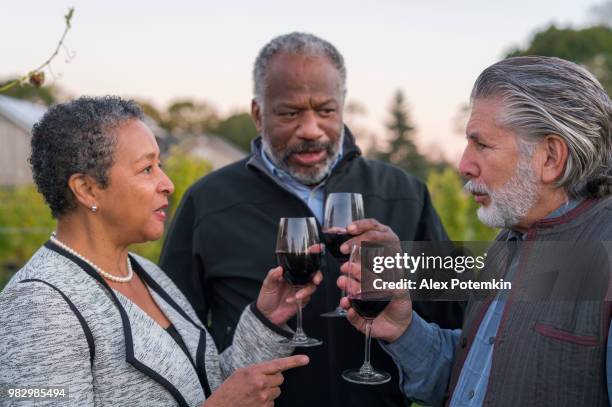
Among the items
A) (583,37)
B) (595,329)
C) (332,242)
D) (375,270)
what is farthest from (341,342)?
(583,37)

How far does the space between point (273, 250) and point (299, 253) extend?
75 cm

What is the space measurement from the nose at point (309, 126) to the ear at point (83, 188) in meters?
1.30

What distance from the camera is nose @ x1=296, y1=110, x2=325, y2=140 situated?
131 inches

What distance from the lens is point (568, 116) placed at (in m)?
2.16

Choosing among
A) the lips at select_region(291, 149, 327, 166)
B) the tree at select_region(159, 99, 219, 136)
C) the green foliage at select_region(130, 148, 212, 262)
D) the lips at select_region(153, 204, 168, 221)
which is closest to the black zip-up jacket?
the lips at select_region(291, 149, 327, 166)

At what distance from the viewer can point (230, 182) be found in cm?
350

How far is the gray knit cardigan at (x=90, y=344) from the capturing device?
1993 mm

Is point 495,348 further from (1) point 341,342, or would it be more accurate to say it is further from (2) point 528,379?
(1) point 341,342

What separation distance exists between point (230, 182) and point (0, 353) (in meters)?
1.73

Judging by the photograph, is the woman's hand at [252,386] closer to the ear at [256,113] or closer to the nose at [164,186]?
the nose at [164,186]

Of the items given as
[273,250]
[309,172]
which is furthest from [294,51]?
[273,250]

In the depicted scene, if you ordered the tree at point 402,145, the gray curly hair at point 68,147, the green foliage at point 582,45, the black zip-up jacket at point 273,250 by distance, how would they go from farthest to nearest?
the tree at point 402,145 < the green foliage at point 582,45 < the black zip-up jacket at point 273,250 < the gray curly hair at point 68,147

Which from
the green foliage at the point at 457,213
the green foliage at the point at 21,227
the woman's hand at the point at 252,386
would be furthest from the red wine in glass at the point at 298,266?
the green foliage at the point at 21,227

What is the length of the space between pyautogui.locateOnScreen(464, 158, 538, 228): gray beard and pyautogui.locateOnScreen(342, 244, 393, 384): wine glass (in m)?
0.49
